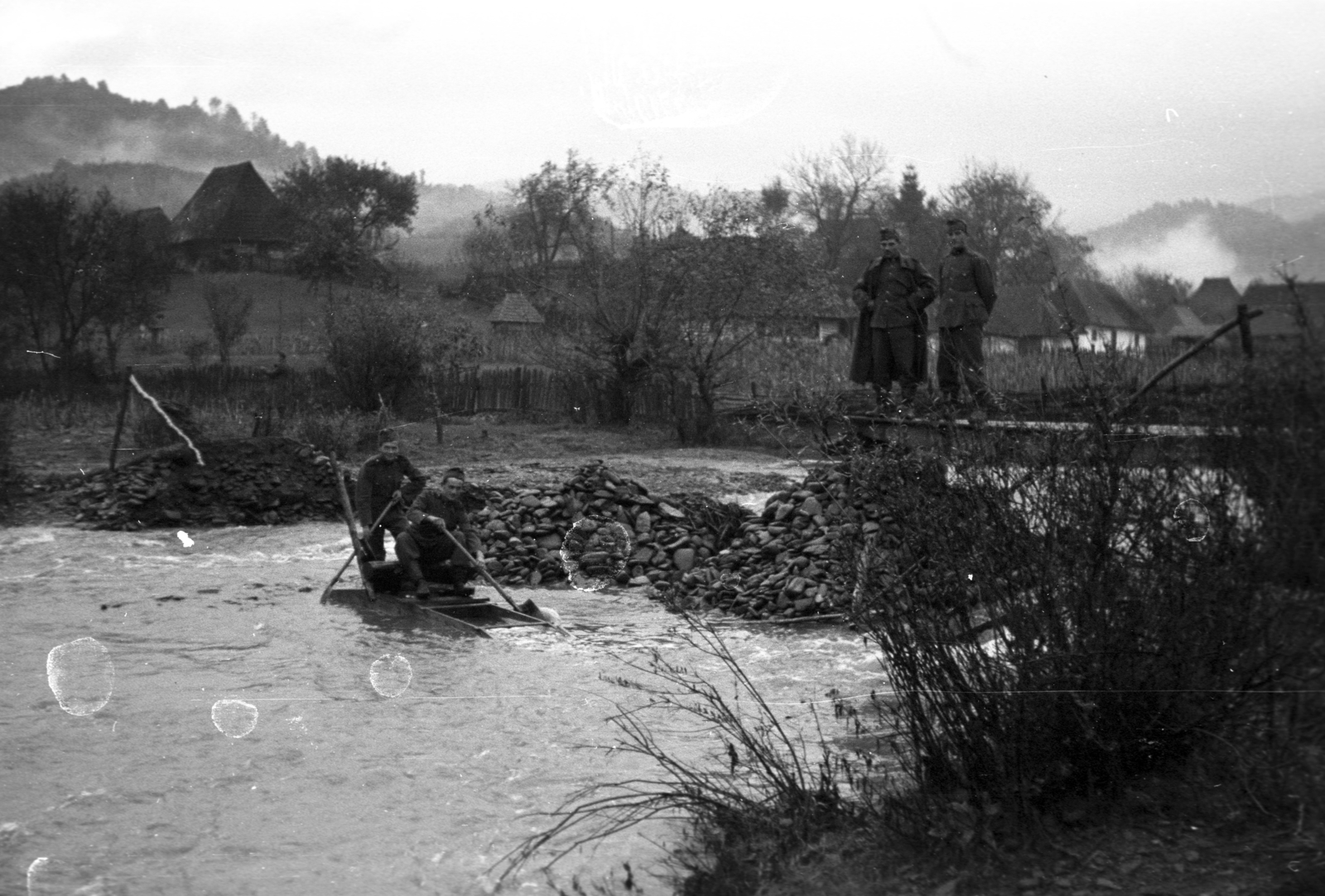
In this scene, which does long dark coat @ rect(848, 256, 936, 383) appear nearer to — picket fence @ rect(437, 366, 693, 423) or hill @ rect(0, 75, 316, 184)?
hill @ rect(0, 75, 316, 184)

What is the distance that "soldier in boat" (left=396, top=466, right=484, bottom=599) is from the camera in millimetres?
13211

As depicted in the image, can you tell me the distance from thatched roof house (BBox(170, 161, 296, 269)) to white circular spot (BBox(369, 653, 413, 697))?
14.2 ft

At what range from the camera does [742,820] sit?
526 centimetres

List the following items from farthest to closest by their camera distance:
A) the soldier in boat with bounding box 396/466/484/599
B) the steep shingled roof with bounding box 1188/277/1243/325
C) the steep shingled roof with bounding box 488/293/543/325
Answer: the steep shingled roof with bounding box 488/293/543/325, the soldier in boat with bounding box 396/466/484/599, the steep shingled roof with bounding box 1188/277/1243/325

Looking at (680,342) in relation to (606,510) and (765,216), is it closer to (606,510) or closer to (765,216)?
(765,216)

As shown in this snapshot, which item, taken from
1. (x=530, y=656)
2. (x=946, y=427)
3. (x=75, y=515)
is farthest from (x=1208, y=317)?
(x=75, y=515)

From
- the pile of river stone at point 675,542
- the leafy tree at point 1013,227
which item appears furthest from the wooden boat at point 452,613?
the leafy tree at point 1013,227

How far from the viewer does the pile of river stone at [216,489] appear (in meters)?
19.7

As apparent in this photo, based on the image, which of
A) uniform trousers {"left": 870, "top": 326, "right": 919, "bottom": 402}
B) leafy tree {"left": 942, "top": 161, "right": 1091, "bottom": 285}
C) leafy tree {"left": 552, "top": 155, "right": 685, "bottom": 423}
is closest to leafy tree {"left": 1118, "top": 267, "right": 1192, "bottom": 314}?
leafy tree {"left": 942, "top": 161, "right": 1091, "bottom": 285}

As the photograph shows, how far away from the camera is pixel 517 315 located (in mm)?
28219

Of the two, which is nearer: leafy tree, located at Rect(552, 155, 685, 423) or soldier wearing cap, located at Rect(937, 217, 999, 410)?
soldier wearing cap, located at Rect(937, 217, 999, 410)

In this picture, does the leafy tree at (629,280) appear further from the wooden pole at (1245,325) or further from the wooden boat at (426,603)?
the wooden pole at (1245,325)

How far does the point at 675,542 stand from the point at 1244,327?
1238 centimetres

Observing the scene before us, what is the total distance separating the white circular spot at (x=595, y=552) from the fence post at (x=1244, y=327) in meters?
12.1
